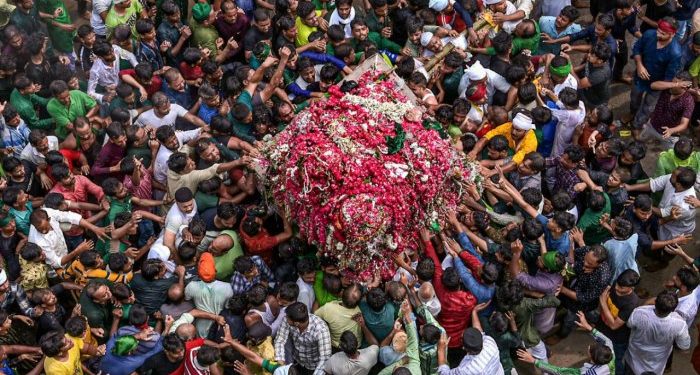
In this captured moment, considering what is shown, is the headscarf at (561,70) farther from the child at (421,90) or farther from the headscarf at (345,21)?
the headscarf at (345,21)

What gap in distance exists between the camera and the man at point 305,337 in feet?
30.3

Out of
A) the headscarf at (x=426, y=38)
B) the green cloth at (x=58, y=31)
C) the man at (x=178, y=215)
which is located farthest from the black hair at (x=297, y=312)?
the green cloth at (x=58, y=31)

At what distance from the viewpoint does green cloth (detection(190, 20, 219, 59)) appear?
13055 mm

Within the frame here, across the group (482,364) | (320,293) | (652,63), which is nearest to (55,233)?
(320,293)

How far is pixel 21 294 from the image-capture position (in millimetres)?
10172

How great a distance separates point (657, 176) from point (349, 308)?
4.43 meters

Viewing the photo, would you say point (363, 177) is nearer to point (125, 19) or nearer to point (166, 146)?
point (166, 146)

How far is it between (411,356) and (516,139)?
3.51m

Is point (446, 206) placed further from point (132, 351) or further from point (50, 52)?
point (50, 52)

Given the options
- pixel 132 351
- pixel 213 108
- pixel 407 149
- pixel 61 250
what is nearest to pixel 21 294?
pixel 61 250

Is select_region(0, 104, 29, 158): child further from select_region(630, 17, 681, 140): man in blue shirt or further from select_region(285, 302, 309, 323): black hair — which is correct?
select_region(630, 17, 681, 140): man in blue shirt

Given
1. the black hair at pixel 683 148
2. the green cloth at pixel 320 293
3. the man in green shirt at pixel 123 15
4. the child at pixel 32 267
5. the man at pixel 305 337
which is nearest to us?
the man at pixel 305 337

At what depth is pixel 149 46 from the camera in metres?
12.8

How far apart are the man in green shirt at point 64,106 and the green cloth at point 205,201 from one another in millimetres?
2352
